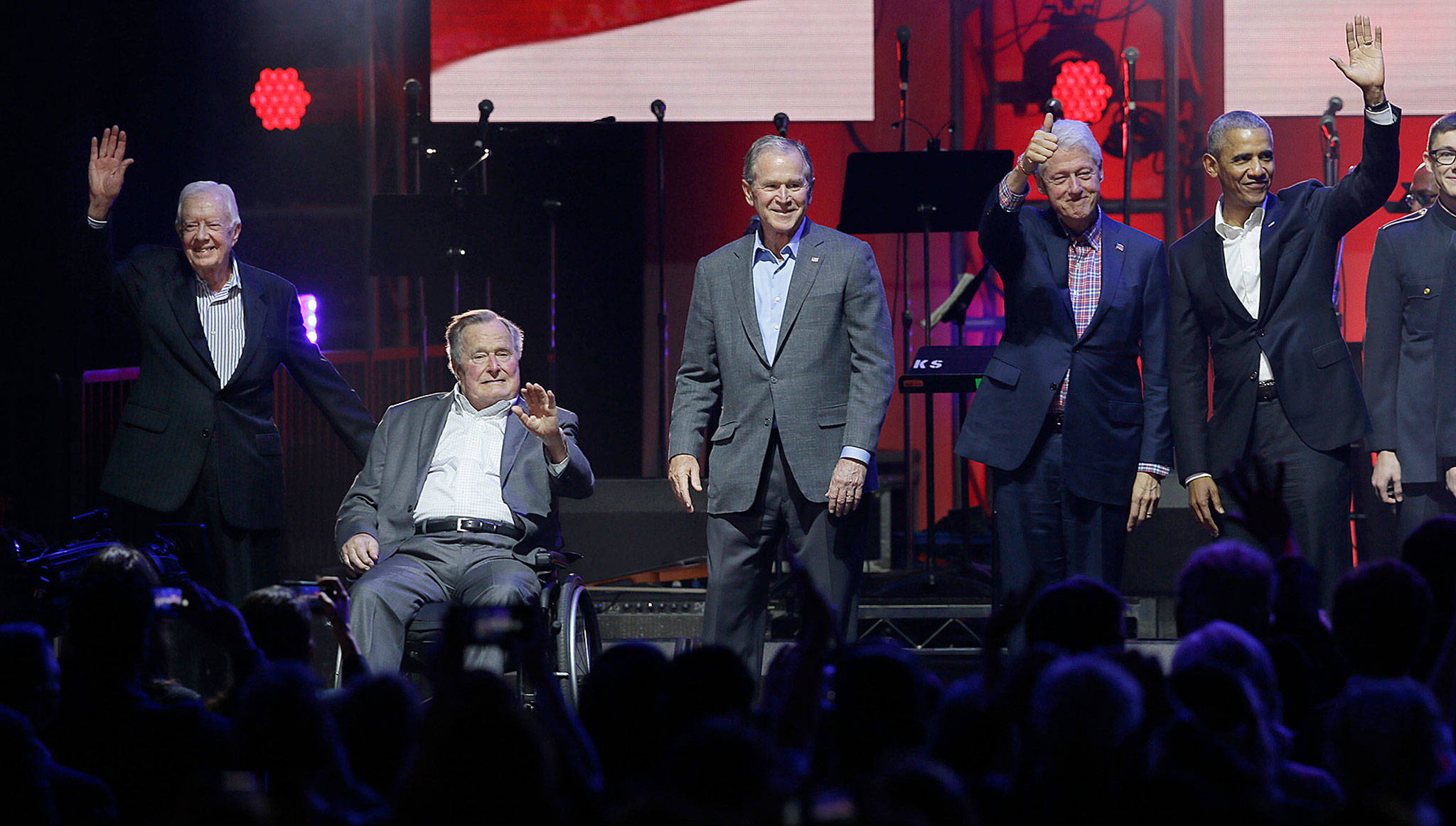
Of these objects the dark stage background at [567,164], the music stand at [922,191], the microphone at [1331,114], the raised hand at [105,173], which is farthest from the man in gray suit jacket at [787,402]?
the microphone at [1331,114]

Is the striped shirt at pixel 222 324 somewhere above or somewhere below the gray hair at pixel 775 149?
below

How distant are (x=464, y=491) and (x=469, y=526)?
0.11 meters

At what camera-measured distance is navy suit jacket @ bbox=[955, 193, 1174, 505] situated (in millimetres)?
3301

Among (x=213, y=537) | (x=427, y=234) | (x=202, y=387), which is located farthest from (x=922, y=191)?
(x=213, y=537)

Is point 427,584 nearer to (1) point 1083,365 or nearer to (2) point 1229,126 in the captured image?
(1) point 1083,365

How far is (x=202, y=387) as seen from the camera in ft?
11.9

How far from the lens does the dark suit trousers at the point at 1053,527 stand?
3316mm

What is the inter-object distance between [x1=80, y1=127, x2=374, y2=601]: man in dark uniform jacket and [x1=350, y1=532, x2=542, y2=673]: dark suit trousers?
416mm

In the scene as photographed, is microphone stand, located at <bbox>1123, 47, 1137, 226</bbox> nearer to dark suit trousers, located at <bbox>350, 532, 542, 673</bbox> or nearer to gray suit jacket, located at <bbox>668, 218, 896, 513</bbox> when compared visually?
gray suit jacket, located at <bbox>668, 218, 896, 513</bbox>

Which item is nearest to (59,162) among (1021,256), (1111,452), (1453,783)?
(1021,256)

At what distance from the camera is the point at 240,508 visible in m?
3.62

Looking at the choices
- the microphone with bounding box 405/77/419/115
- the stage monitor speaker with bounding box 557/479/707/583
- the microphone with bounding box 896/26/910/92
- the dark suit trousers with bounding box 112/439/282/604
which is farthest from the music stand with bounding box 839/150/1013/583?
the dark suit trousers with bounding box 112/439/282/604

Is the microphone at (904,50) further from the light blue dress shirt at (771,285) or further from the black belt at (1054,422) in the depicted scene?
the black belt at (1054,422)

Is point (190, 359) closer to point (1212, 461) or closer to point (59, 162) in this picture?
point (59, 162)
